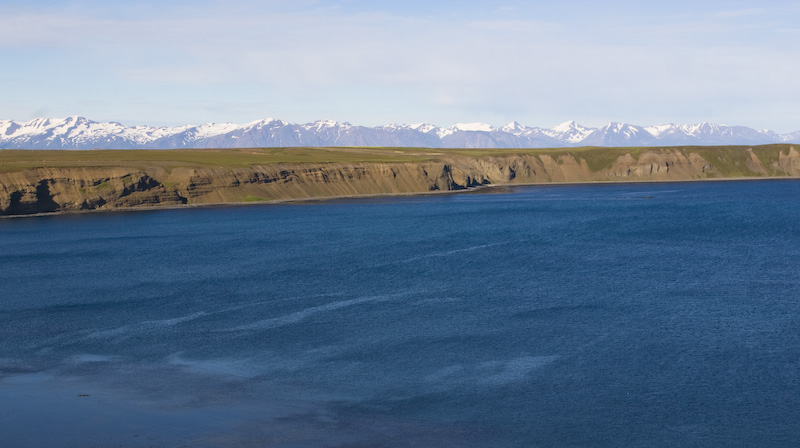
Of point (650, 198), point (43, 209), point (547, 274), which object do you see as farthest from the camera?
point (650, 198)

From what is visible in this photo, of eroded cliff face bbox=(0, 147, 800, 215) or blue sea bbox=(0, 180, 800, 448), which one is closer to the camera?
blue sea bbox=(0, 180, 800, 448)

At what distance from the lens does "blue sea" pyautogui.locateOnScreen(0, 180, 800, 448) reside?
129 feet

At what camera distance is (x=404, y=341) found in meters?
54.3

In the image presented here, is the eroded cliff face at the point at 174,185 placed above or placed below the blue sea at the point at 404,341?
above

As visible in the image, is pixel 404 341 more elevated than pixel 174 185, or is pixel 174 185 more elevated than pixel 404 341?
pixel 174 185

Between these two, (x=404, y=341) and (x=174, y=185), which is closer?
(x=404, y=341)

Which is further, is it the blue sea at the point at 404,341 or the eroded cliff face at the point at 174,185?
the eroded cliff face at the point at 174,185

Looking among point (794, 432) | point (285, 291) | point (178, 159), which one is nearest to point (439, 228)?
point (285, 291)

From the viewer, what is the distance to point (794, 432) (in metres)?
37.9

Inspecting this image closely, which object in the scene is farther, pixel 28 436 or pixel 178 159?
pixel 178 159

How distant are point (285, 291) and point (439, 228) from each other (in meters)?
50.5

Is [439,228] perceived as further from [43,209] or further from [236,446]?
[236,446]

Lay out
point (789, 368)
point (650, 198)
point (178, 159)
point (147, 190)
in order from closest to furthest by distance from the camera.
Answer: point (789, 368) → point (147, 190) → point (650, 198) → point (178, 159)

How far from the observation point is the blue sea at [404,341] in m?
39.4
